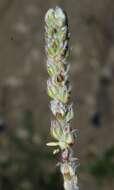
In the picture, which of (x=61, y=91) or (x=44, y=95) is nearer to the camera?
(x=61, y=91)

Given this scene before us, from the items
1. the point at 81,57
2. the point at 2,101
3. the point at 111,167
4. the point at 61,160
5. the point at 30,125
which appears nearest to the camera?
the point at 61,160

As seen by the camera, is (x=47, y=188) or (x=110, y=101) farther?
(x=110, y=101)

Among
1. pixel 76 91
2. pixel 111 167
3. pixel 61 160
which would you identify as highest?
pixel 76 91

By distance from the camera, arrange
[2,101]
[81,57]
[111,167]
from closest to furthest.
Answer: [111,167]
[2,101]
[81,57]

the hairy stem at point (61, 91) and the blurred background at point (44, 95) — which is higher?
the blurred background at point (44, 95)

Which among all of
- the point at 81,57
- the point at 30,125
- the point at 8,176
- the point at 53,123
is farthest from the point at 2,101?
the point at 53,123

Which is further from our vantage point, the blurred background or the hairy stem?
the blurred background

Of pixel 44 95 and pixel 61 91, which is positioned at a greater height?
pixel 44 95

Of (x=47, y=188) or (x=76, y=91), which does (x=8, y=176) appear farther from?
(x=76, y=91)
